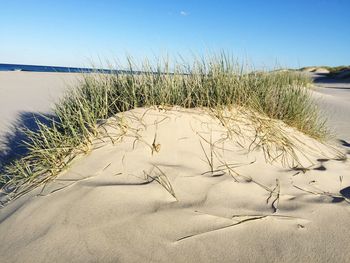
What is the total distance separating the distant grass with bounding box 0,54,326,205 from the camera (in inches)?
92.6

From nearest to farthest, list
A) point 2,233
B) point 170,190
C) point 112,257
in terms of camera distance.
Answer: point 112,257 → point 2,233 → point 170,190

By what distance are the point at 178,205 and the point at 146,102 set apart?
126 cm

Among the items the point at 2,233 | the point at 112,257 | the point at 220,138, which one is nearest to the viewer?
the point at 112,257

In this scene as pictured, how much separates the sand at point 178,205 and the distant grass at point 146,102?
183 mm

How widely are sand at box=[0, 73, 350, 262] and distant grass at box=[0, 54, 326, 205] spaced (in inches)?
7.2

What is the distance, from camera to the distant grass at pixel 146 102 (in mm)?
2352

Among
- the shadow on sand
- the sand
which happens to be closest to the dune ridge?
the sand

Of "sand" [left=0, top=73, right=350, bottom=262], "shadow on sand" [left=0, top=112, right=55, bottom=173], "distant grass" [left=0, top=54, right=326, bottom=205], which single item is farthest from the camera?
"shadow on sand" [left=0, top=112, right=55, bottom=173]

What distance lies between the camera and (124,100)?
10.1ft

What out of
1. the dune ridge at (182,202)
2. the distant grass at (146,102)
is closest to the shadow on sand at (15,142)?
the distant grass at (146,102)

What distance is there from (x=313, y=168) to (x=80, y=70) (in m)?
3.00

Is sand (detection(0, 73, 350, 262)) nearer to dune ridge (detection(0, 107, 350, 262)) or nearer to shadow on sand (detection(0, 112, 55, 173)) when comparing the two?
dune ridge (detection(0, 107, 350, 262))

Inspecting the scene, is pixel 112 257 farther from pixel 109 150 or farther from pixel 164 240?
pixel 109 150

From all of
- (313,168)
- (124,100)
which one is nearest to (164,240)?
(313,168)
